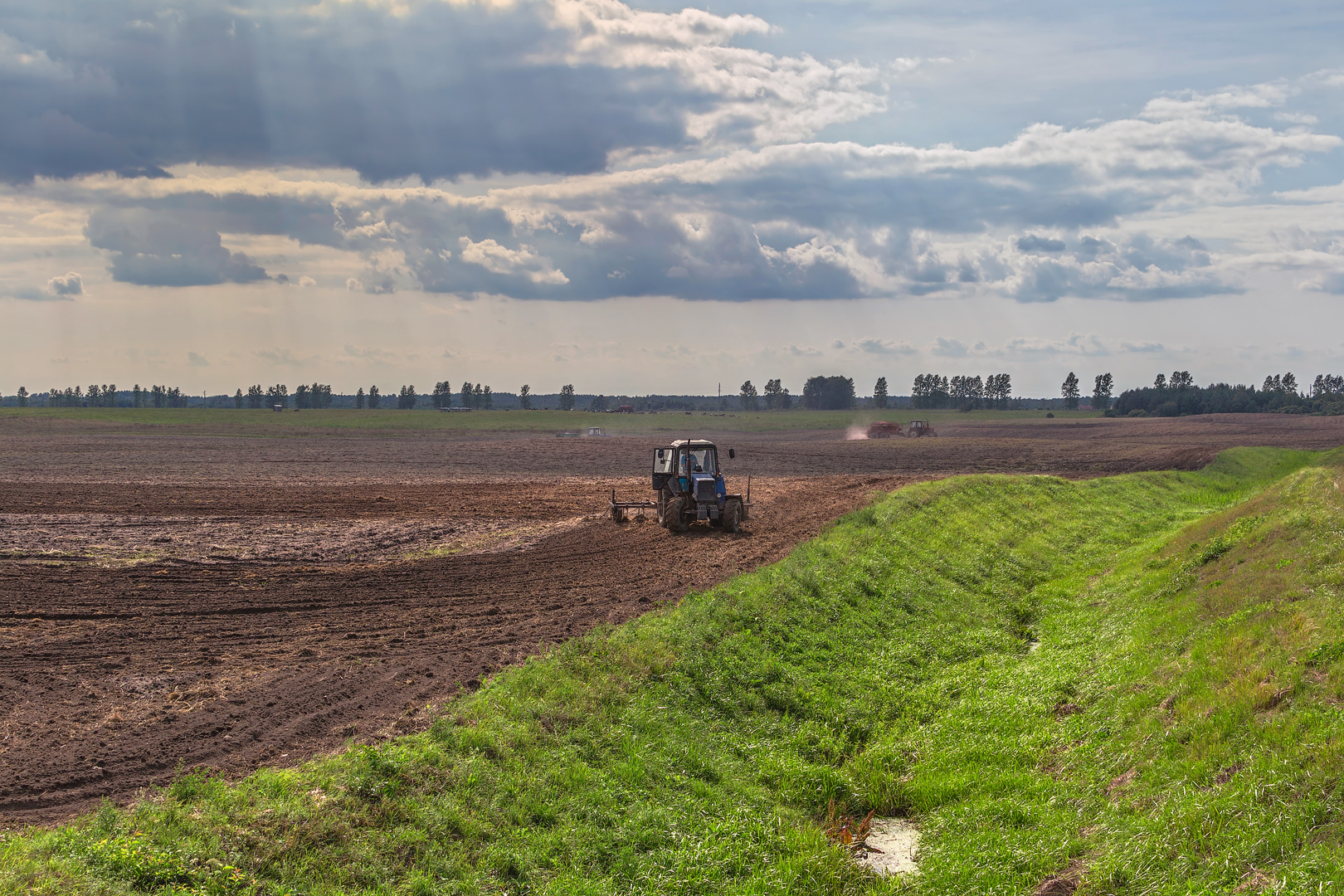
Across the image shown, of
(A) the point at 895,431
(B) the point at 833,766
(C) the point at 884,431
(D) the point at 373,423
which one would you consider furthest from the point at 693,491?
(D) the point at 373,423

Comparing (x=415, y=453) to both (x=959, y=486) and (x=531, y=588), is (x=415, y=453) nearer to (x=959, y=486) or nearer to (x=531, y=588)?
(x=959, y=486)

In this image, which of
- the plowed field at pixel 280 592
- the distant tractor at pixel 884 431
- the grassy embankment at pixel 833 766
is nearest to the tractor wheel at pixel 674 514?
the plowed field at pixel 280 592

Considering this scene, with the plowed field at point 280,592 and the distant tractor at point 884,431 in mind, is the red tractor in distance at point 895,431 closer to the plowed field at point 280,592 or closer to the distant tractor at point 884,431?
the distant tractor at point 884,431

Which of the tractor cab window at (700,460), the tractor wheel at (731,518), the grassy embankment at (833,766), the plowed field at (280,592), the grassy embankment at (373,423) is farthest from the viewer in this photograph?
the grassy embankment at (373,423)

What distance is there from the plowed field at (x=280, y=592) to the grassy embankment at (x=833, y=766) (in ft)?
5.50

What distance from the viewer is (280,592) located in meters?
20.1

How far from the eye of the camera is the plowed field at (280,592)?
11445 mm

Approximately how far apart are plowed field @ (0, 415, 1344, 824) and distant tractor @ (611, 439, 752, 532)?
0.84 metres

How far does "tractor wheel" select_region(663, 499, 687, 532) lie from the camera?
29.1 meters

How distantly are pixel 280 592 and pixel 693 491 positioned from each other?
13334mm

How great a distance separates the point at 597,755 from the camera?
37.6ft

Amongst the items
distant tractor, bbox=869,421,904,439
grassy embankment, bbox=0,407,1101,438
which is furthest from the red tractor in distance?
grassy embankment, bbox=0,407,1101,438

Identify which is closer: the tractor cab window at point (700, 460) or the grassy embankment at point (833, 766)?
the grassy embankment at point (833, 766)

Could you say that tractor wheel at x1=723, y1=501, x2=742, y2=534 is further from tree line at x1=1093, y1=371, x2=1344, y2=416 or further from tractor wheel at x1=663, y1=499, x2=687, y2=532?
tree line at x1=1093, y1=371, x2=1344, y2=416
